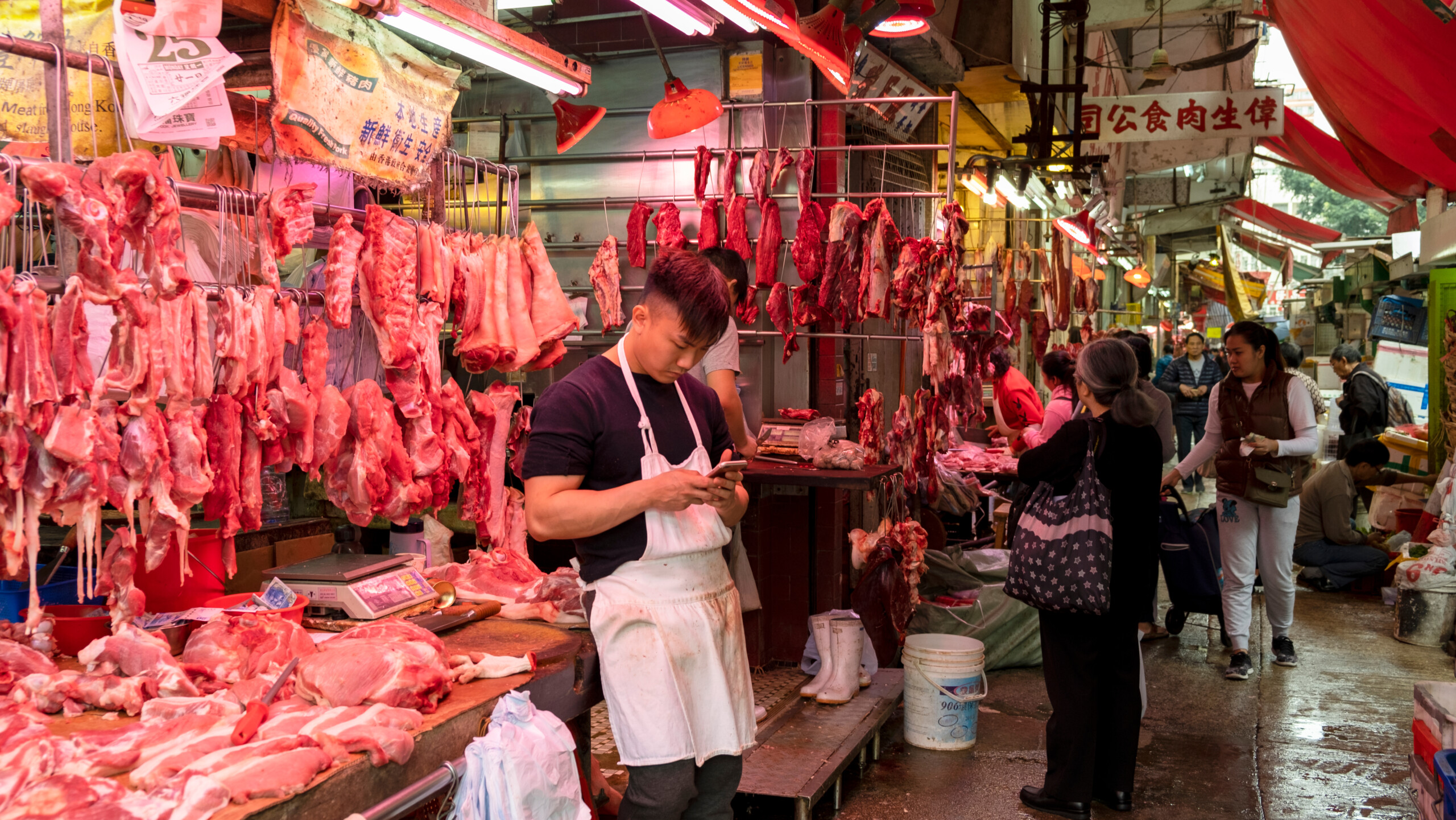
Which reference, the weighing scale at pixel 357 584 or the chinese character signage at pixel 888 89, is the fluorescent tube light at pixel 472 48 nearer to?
the weighing scale at pixel 357 584

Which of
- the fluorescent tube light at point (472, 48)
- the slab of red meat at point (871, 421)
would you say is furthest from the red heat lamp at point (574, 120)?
the slab of red meat at point (871, 421)

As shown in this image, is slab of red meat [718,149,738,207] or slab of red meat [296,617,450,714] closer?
slab of red meat [296,617,450,714]

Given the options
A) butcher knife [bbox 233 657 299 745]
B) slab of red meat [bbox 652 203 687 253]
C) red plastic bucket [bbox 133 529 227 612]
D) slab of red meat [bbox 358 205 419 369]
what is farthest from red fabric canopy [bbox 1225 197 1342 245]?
butcher knife [bbox 233 657 299 745]

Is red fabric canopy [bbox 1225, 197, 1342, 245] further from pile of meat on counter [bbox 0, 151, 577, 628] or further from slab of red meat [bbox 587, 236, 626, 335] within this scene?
pile of meat on counter [bbox 0, 151, 577, 628]

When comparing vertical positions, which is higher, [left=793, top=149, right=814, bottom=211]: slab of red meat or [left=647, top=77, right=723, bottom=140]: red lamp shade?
[left=647, top=77, right=723, bottom=140]: red lamp shade

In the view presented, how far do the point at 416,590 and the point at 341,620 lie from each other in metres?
0.28

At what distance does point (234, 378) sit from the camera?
10.0 ft

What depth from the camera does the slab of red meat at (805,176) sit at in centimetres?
670

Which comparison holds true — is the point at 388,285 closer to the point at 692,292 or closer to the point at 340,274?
the point at 340,274

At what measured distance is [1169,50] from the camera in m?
Answer: 14.3

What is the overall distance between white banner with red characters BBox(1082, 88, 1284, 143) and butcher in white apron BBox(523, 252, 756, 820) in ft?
27.0

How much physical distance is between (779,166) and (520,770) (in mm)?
4782

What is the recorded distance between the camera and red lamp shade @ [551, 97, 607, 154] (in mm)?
6742

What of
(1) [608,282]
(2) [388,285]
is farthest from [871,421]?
(2) [388,285]
